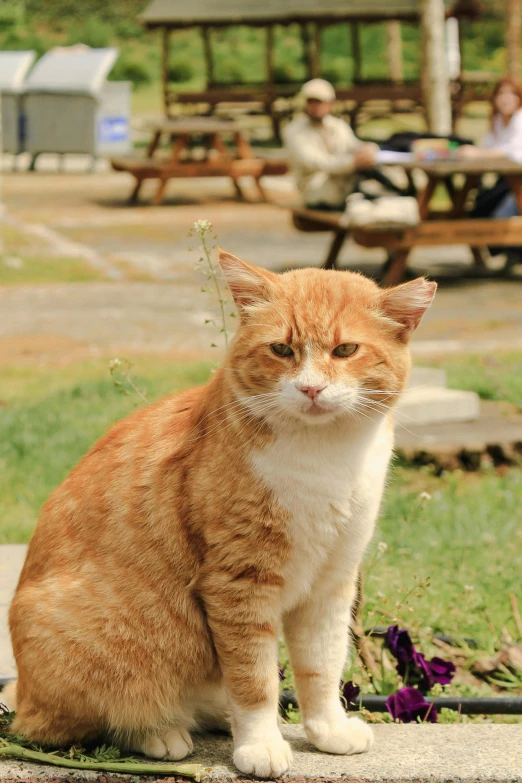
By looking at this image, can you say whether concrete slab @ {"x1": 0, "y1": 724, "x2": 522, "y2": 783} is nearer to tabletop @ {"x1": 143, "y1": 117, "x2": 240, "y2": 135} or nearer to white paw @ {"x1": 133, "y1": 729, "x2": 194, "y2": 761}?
white paw @ {"x1": 133, "y1": 729, "x2": 194, "y2": 761}

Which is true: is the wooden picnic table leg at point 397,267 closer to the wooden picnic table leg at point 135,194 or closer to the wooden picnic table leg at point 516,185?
the wooden picnic table leg at point 516,185

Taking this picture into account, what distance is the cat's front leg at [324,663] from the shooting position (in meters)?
2.49

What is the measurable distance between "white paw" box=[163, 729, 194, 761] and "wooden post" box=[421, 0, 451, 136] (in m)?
13.1

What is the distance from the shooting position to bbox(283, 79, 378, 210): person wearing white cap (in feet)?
29.7

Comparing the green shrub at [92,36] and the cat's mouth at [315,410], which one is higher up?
the cat's mouth at [315,410]

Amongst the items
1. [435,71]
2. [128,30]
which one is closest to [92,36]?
[128,30]

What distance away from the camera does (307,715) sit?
2.54m

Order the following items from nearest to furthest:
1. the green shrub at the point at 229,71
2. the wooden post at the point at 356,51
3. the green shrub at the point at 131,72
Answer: the wooden post at the point at 356,51 < the green shrub at the point at 229,71 < the green shrub at the point at 131,72

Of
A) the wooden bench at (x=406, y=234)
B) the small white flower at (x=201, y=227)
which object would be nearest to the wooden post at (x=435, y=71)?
the wooden bench at (x=406, y=234)

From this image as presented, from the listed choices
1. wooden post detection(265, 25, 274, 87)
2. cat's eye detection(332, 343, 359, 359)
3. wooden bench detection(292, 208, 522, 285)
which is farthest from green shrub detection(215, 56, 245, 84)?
cat's eye detection(332, 343, 359, 359)

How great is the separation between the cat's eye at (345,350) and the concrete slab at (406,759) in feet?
2.98

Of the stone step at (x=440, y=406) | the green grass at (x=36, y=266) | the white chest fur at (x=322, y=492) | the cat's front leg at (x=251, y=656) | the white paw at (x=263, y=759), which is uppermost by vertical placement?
the white chest fur at (x=322, y=492)

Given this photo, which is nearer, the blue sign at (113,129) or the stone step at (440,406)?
the stone step at (440,406)

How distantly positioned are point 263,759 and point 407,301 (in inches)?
40.7
